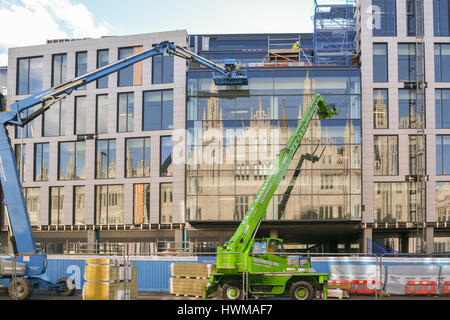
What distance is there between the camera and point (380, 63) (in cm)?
4894

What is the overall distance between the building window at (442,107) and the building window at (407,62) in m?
2.78

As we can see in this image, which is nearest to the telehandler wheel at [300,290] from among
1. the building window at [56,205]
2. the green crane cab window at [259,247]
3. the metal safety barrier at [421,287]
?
the green crane cab window at [259,247]

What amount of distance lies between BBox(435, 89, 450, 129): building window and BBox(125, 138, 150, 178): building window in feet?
89.6

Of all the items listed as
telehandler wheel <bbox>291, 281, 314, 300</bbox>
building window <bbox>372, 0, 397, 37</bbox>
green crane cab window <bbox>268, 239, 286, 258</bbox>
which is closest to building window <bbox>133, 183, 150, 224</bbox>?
building window <bbox>372, 0, 397, 37</bbox>

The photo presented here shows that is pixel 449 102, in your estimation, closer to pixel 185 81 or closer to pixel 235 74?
pixel 235 74

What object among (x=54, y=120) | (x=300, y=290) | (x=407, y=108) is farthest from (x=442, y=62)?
(x=54, y=120)

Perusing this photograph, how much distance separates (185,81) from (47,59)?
15.4 meters

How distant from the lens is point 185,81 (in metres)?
50.3

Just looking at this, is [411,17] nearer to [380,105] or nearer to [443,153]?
[380,105]

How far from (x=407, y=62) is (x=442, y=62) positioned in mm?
3195

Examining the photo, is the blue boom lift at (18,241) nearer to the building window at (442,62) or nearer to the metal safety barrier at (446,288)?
the metal safety barrier at (446,288)

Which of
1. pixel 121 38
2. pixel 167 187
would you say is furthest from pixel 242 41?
pixel 167 187

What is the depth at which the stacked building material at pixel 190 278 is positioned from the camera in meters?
25.2

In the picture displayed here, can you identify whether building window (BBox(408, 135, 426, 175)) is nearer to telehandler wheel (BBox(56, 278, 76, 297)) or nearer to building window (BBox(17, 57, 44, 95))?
telehandler wheel (BBox(56, 278, 76, 297))
